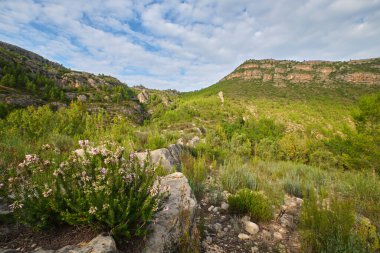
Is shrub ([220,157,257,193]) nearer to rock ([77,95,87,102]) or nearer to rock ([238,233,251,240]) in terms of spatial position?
rock ([238,233,251,240])

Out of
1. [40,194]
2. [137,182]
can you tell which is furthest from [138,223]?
[40,194]

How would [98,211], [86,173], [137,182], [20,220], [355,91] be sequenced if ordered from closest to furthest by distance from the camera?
1. [98,211]
2. [20,220]
3. [86,173]
4. [137,182]
5. [355,91]

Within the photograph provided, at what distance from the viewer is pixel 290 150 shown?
1938 centimetres

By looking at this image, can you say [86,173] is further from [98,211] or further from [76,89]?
[76,89]

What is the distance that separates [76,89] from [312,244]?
342 ft

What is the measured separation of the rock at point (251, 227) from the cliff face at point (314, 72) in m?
77.2

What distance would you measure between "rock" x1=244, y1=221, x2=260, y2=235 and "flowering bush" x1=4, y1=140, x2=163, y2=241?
6.48 feet

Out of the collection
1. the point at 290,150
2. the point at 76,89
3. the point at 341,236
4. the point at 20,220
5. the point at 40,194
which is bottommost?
the point at 290,150

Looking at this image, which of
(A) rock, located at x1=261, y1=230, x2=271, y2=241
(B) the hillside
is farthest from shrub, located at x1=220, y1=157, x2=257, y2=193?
(A) rock, located at x1=261, y1=230, x2=271, y2=241

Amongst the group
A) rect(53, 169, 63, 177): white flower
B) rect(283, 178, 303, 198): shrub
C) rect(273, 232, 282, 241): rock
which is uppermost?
rect(53, 169, 63, 177): white flower

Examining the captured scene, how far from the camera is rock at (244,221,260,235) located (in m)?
3.19

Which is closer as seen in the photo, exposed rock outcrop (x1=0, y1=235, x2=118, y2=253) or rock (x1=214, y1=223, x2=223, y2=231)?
exposed rock outcrop (x1=0, y1=235, x2=118, y2=253)

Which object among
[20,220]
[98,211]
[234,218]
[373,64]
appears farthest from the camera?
[373,64]

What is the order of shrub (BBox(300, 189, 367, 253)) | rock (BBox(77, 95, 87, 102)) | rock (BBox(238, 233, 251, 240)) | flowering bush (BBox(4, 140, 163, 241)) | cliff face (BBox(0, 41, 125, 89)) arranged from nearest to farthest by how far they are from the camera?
flowering bush (BBox(4, 140, 163, 241)), shrub (BBox(300, 189, 367, 253)), rock (BBox(238, 233, 251, 240)), rock (BBox(77, 95, 87, 102)), cliff face (BBox(0, 41, 125, 89))
